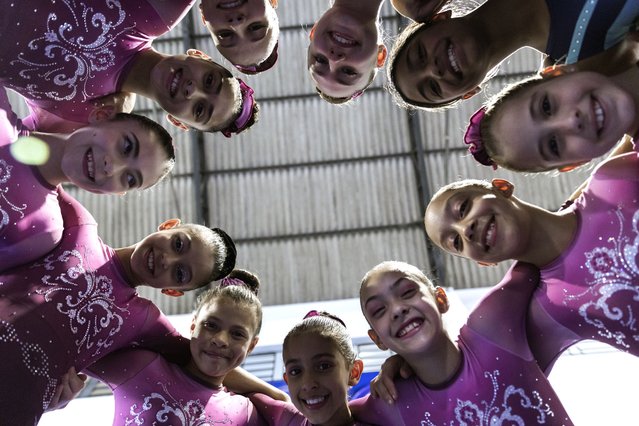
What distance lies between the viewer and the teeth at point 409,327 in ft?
8.84

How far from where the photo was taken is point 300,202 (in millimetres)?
9031

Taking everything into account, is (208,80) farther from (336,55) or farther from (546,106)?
(546,106)

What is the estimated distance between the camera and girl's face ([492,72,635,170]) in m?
2.21

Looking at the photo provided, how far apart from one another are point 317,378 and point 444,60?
1524 millimetres

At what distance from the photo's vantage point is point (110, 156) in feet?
8.59

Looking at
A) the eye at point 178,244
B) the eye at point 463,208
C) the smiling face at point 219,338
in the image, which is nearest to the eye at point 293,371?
the smiling face at point 219,338

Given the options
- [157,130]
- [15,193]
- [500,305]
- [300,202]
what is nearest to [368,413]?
[500,305]

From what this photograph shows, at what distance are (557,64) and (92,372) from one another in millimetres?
2488

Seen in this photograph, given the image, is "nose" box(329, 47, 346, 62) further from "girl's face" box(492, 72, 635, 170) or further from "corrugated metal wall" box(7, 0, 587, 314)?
"corrugated metal wall" box(7, 0, 587, 314)

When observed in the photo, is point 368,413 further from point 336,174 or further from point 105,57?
point 336,174

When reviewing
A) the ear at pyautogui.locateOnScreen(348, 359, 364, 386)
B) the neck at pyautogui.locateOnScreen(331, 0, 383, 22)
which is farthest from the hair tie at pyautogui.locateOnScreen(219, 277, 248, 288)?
the neck at pyautogui.locateOnScreen(331, 0, 383, 22)

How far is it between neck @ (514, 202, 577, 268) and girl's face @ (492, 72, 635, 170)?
0.23 metres

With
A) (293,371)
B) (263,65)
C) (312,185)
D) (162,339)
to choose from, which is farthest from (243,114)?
(312,185)

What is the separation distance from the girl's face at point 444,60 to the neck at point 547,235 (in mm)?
631
